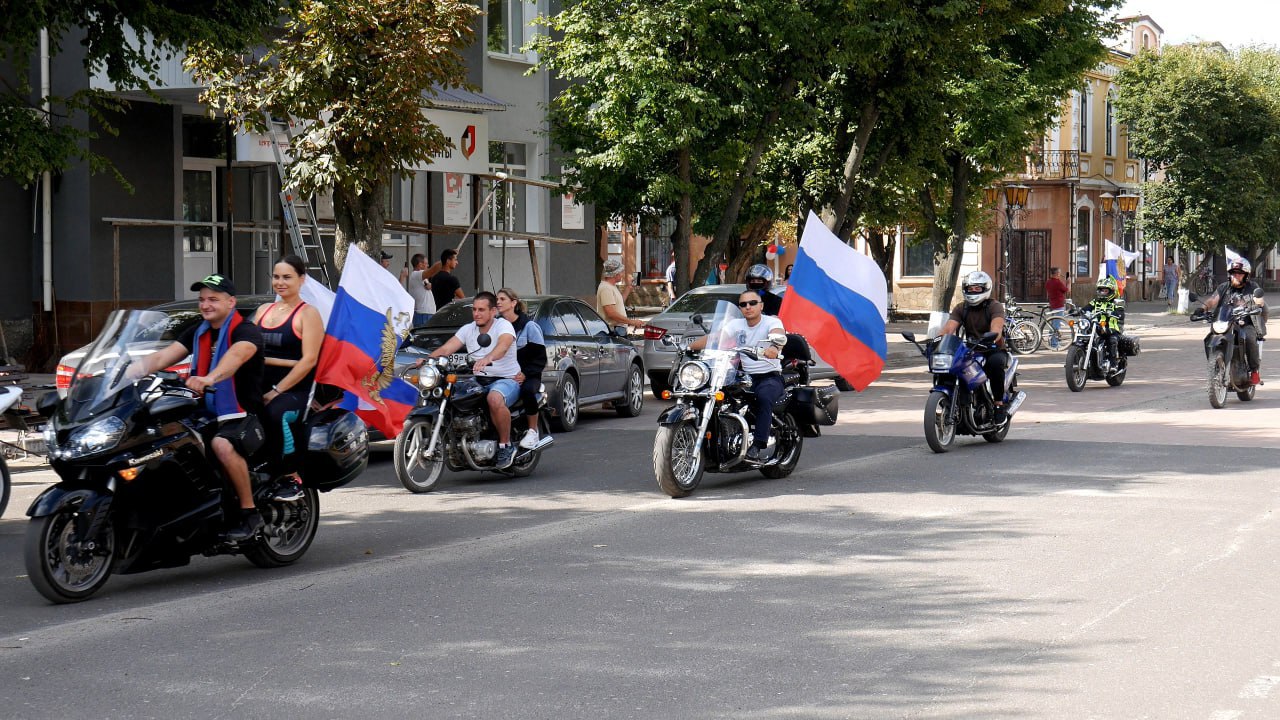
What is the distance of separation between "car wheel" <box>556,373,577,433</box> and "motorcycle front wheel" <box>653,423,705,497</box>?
16.5ft

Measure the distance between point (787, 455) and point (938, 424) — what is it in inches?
82.9

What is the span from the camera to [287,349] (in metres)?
8.88

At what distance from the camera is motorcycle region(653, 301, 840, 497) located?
11.3 meters

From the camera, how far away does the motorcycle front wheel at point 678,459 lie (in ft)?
36.6

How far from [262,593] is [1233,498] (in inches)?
271

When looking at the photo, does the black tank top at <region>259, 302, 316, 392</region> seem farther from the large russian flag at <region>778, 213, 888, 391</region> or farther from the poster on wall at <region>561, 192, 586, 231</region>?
the poster on wall at <region>561, 192, 586, 231</region>

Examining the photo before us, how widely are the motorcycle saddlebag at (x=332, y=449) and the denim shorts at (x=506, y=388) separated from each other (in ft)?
11.1

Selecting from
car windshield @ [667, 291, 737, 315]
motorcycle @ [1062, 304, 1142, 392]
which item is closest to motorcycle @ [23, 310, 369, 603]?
car windshield @ [667, 291, 737, 315]

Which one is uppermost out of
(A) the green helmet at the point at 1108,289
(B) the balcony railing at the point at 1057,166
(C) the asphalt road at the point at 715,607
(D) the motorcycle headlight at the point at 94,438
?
(B) the balcony railing at the point at 1057,166


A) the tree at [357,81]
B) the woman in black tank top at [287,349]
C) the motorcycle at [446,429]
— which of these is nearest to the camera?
the woman in black tank top at [287,349]

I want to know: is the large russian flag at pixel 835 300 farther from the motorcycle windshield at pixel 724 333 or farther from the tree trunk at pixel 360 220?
the tree trunk at pixel 360 220

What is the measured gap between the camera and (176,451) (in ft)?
25.7

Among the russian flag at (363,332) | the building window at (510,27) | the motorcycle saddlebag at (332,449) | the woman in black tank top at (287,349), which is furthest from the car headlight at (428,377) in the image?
the building window at (510,27)

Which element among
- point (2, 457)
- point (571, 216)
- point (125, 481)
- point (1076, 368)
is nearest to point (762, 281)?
point (2, 457)
